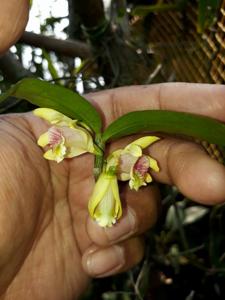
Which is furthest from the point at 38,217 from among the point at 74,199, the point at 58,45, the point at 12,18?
the point at 58,45

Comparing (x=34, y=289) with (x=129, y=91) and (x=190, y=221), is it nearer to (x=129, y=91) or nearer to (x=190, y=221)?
(x=129, y=91)

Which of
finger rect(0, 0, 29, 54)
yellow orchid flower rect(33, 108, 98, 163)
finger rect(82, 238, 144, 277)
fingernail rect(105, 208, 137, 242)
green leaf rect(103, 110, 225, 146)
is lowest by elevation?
finger rect(82, 238, 144, 277)

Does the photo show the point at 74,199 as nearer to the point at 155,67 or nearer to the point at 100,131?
the point at 100,131

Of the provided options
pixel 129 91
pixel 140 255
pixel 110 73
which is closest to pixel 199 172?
pixel 129 91

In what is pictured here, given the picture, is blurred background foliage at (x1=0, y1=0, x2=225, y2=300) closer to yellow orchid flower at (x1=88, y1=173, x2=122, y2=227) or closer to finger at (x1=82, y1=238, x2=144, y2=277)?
finger at (x1=82, y1=238, x2=144, y2=277)

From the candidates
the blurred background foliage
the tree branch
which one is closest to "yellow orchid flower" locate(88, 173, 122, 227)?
the blurred background foliage

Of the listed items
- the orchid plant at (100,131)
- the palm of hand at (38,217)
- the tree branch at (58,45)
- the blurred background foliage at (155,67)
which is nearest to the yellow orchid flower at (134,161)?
the orchid plant at (100,131)

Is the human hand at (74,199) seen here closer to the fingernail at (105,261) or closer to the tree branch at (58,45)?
the fingernail at (105,261)

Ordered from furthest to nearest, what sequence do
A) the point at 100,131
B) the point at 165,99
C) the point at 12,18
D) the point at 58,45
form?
the point at 58,45 < the point at 165,99 < the point at 100,131 < the point at 12,18
